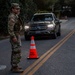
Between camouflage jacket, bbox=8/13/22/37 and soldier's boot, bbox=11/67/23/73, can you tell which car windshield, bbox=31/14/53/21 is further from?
soldier's boot, bbox=11/67/23/73

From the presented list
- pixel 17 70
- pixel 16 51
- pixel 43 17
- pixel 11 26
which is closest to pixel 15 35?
pixel 11 26

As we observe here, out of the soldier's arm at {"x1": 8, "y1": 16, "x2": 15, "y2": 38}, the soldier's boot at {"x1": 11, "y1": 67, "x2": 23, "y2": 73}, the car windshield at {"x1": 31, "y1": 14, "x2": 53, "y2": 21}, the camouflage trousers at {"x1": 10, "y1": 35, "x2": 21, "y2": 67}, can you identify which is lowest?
the car windshield at {"x1": 31, "y1": 14, "x2": 53, "y2": 21}

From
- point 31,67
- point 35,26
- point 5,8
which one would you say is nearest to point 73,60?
point 31,67

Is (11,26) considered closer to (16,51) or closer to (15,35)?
(15,35)

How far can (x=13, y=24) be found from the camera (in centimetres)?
917

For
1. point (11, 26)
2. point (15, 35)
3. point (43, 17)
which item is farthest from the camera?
point (43, 17)

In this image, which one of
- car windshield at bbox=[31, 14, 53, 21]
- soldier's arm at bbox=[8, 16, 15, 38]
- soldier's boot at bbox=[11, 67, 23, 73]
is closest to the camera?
soldier's arm at bbox=[8, 16, 15, 38]

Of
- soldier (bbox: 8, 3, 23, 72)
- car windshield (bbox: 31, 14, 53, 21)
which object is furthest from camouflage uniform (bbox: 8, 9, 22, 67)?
car windshield (bbox: 31, 14, 53, 21)

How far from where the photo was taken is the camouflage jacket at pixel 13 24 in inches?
358

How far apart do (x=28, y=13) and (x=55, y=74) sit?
2327 centimetres

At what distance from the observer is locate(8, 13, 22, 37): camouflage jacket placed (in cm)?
910

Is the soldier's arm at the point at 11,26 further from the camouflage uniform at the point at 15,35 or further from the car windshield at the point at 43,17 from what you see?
the car windshield at the point at 43,17

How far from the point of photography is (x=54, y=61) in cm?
1148

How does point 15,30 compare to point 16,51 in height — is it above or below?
above
